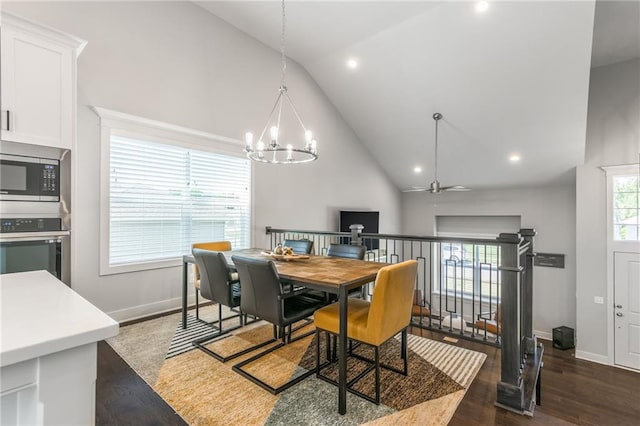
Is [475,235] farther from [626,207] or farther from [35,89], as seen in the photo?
[35,89]

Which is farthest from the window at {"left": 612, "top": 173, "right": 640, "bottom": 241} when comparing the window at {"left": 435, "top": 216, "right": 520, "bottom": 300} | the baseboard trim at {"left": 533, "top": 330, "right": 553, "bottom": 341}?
the baseboard trim at {"left": 533, "top": 330, "right": 553, "bottom": 341}

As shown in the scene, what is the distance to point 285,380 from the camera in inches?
91.0

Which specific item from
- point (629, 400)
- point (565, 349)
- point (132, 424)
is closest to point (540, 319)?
point (565, 349)

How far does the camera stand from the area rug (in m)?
1.94

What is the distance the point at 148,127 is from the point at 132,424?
3151 mm

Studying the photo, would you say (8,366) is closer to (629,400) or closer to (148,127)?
(148,127)

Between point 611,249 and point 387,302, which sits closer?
point 387,302

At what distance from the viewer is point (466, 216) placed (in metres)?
7.68

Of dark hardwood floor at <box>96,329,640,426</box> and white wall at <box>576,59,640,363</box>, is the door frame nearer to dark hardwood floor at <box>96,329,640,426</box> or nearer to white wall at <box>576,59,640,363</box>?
white wall at <box>576,59,640,363</box>

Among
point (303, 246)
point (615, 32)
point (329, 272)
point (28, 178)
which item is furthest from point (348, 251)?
point (615, 32)

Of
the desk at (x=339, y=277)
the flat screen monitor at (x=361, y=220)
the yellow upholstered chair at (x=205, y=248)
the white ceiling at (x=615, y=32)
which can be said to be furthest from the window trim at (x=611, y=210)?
the yellow upholstered chair at (x=205, y=248)

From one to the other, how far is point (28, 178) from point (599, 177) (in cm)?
796

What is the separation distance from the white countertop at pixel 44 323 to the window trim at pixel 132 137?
8.19ft

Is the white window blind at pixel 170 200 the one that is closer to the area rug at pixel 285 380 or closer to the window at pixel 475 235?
the area rug at pixel 285 380
